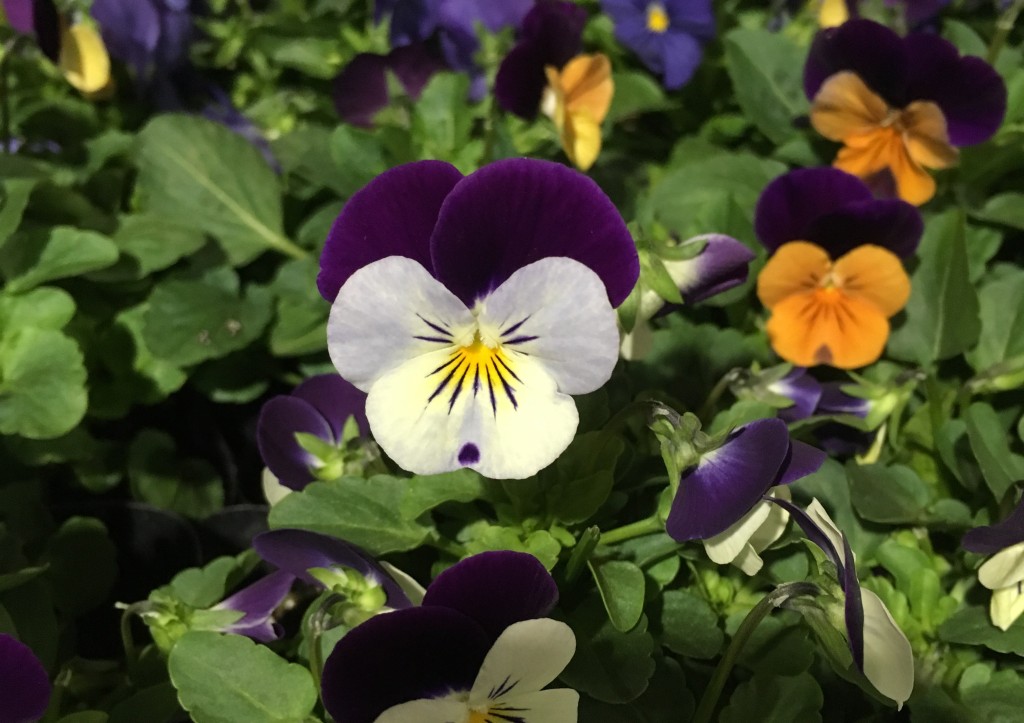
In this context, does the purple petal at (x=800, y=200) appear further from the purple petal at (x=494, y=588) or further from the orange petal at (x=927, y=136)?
the purple petal at (x=494, y=588)

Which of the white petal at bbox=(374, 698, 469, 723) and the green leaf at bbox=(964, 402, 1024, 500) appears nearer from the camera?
the white petal at bbox=(374, 698, 469, 723)

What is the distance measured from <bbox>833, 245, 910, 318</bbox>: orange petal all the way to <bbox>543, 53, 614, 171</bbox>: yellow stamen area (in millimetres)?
338

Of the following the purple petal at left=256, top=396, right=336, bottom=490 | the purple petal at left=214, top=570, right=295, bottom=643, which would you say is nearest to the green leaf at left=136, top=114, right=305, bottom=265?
the purple petal at left=256, top=396, right=336, bottom=490

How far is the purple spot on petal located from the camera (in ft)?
1.89

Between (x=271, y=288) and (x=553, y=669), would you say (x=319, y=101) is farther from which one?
(x=553, y=669)

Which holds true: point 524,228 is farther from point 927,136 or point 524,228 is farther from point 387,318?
point 927,136

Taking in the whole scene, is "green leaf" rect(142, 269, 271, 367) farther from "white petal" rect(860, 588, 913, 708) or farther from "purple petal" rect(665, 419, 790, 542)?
"white petal" rect(860, 588, 913, 708)

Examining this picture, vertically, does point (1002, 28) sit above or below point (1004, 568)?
above

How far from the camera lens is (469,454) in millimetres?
578

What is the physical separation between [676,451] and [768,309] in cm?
54

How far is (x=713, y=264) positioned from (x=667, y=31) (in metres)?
0.80

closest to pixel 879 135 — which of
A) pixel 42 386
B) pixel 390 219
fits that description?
pixel 390 219

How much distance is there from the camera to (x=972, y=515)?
0.92 m

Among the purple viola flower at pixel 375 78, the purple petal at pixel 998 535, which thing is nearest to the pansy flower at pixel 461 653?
the purple petal at pixel 998 535
